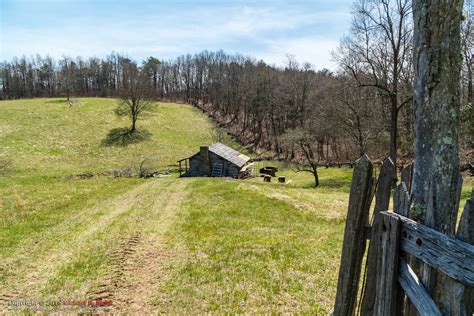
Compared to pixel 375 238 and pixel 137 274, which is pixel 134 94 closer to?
pixel 137 274

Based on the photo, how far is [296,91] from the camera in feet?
200

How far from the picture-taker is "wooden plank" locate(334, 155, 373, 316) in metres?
3.63

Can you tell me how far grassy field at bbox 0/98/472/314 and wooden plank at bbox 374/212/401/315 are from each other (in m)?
3.96

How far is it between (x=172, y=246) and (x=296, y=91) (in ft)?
175

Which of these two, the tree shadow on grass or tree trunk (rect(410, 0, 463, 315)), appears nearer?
tree trunk (rect(410, 0, 463, 315))

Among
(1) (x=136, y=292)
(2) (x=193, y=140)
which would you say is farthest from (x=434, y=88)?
(2) (x=193, y=140)

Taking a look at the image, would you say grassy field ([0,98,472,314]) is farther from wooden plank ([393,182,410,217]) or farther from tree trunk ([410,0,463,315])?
tree trunk ([410,0,463,315])

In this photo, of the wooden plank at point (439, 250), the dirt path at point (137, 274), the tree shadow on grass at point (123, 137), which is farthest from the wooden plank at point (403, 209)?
the tree shadow on grass at point (123, 137)

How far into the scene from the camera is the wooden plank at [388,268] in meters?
3.11

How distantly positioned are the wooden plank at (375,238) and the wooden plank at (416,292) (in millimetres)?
407

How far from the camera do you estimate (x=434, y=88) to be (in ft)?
9.41

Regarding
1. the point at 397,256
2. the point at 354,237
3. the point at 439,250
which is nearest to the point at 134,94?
the point at 354,237

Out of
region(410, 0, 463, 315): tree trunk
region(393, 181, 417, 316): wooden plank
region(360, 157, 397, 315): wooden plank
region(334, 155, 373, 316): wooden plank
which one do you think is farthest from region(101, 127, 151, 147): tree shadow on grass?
region(410, 0, 463, 315): tree trunk

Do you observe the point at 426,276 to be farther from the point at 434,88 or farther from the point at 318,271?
the point at 318,271
